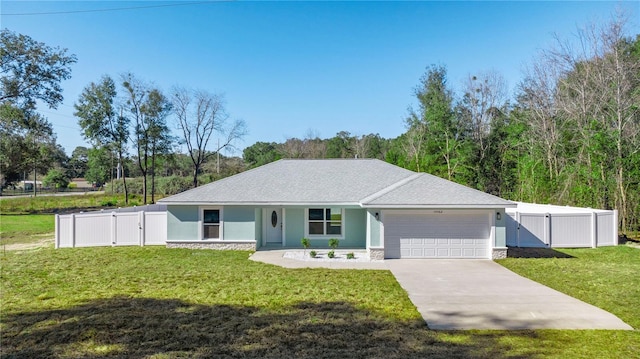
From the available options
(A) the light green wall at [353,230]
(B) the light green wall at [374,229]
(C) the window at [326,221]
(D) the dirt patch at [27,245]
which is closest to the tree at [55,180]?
(D) the dirt patch at [27,245]

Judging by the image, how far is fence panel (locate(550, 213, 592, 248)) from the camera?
48.3ft

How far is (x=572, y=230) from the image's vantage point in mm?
14750

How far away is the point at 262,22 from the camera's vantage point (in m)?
16.8

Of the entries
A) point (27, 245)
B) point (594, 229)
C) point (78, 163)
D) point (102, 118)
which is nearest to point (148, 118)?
point (102, 118)

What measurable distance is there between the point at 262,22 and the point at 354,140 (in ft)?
145

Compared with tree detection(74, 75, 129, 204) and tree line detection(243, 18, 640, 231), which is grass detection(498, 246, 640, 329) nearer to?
tree line detection(243, 18, 640, 231)

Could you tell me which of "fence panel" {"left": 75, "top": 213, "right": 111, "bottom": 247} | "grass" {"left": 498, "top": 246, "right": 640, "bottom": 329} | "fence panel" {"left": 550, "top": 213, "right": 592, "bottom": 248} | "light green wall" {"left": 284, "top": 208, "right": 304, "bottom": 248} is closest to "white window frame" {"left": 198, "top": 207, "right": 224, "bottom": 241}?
"light green wall" {"left": 284, "top": 208, "right": 304, "bottom": 248}

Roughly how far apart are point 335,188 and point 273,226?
135 inches

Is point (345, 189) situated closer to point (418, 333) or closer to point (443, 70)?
point (418, 333)

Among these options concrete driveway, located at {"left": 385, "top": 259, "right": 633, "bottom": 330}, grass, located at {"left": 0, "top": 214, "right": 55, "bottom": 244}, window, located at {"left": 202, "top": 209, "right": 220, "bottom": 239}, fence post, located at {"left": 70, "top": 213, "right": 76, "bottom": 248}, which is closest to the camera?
concrete driveway, located at {"left": 385, "top": 259, "right": 633, "bottom": 330}

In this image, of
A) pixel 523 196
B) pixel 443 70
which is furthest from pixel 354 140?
pixel 523 196

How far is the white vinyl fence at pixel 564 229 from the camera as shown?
1470 cm

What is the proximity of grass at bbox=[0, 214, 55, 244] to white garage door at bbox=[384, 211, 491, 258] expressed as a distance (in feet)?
56.9

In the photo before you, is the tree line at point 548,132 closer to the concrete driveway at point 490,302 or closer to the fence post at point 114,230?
the concrete driveway at point 490,302
